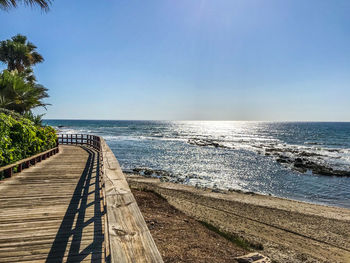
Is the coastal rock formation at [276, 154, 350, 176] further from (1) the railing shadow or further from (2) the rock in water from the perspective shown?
(1) the railing shadow

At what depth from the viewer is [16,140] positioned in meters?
7.85

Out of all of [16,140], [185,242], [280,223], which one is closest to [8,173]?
[16,140]

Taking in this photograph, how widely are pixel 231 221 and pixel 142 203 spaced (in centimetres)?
424

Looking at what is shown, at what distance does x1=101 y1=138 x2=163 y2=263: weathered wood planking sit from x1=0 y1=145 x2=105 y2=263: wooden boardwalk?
3.96 feet

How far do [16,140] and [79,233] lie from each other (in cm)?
618

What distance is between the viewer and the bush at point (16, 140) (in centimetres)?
647

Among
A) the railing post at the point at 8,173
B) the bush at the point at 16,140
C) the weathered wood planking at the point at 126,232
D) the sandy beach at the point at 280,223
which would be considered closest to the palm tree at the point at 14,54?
the bush at the point at 16,140

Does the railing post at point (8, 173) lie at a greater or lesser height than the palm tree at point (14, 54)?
lesser

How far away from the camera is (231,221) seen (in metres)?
9.77

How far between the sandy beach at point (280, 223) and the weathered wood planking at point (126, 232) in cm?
631

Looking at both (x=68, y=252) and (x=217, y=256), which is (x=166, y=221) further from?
(x=68, y=252)

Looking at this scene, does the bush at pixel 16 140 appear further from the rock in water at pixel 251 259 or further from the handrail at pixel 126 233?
the rock in water at pixel 251 259

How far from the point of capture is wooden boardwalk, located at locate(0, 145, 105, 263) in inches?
120

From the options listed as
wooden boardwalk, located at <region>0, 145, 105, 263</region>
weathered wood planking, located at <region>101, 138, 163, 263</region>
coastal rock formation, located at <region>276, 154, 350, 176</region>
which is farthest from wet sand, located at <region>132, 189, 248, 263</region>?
coastal rock formation, located at <region>276, 154, 350, 176</region>
